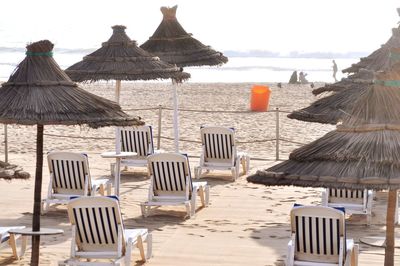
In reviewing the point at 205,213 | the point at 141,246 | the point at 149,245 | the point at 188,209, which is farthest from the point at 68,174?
the point at 141,246

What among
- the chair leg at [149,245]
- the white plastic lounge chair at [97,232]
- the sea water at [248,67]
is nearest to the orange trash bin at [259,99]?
the chair leg at [149,245]

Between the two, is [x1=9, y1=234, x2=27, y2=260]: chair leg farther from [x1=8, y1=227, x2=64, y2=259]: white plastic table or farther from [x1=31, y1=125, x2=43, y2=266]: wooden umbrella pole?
[x1=31, y1=125, x2=43, y2=266]: wooden umbrella pole

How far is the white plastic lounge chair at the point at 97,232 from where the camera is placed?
9008 mm

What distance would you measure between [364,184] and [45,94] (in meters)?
3.37

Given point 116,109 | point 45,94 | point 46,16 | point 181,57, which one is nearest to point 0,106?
point 45,94

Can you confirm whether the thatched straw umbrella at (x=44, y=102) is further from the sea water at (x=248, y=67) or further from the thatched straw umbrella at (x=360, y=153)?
the sea water at (x=248, y=67)

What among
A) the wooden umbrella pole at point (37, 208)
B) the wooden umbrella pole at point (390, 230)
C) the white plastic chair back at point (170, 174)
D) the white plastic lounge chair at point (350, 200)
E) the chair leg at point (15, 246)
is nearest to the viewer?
the wooden umbrella pole at point (390, 230)

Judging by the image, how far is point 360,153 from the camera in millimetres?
7008

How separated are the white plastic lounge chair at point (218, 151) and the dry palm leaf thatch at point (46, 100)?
5.98 m

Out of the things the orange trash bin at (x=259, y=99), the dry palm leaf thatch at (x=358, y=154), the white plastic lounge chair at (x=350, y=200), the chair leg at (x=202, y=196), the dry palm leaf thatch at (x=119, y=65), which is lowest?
the chair leg at (x=202, y=196)

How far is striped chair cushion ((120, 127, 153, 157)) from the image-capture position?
1552 cm

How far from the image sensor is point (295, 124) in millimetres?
25438

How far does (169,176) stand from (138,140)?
3.35 metres

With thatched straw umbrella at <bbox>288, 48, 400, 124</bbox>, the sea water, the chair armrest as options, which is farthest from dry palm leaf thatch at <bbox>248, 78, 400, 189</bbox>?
the sea water
